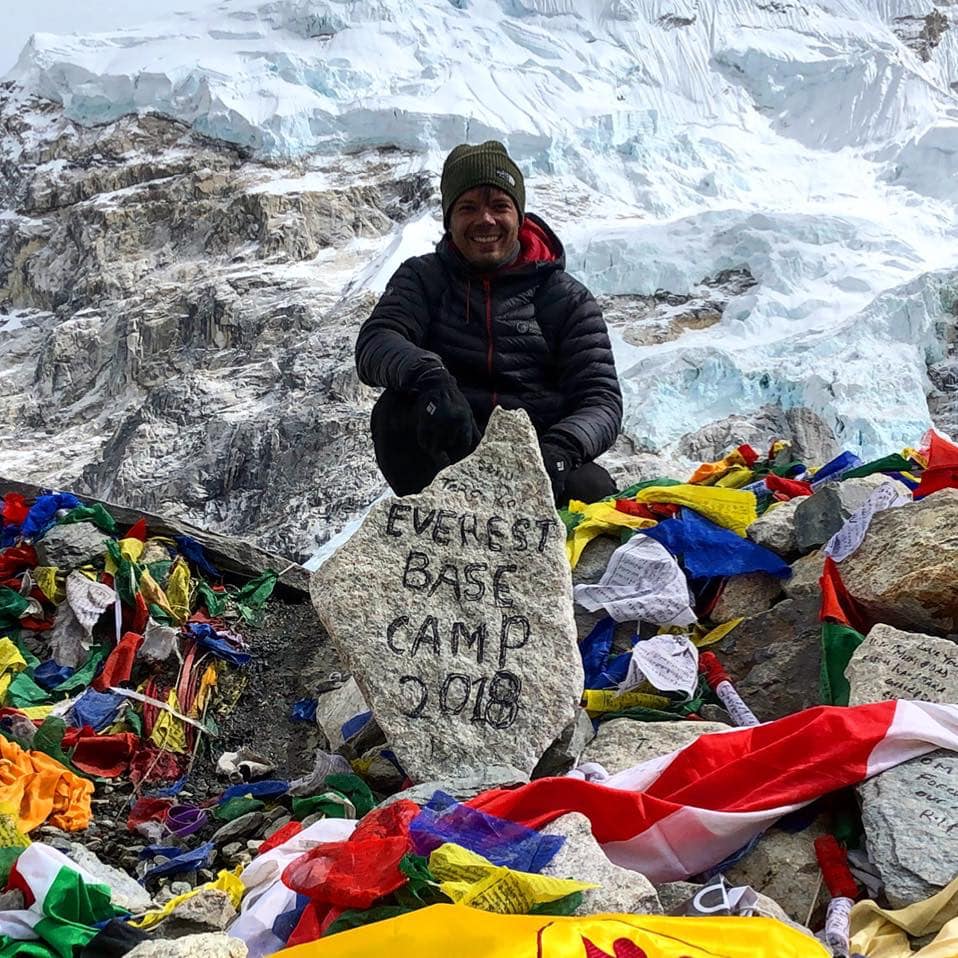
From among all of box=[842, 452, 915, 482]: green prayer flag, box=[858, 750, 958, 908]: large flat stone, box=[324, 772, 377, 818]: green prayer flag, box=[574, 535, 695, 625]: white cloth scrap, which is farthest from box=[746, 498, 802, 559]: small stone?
box=[324, 772, 377, 818]: green prayer flag

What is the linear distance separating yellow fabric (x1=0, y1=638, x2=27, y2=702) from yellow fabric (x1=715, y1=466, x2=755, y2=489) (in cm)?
265

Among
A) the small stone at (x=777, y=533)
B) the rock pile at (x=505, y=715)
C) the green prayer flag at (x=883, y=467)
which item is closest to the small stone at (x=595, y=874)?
the rock pile at (x=505, y=715)

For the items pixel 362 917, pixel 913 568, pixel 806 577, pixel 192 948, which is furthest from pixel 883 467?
pixel 192 948

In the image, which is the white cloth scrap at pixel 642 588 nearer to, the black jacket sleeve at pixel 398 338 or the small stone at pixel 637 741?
the small stone at pixel 637 741

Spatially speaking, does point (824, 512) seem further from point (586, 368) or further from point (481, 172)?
point (481, 172)

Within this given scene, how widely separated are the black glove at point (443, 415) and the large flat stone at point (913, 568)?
1098mm

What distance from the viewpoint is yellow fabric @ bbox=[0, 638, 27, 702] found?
9.68 ft

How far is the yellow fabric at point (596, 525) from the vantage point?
3.07 metres

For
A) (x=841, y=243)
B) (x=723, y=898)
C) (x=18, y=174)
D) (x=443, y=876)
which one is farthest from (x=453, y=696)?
(x=18, y=174)

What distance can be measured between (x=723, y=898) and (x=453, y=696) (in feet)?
2.69

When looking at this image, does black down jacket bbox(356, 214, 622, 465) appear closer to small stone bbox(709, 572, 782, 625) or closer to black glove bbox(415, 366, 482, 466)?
black glove bbox(415, 366, 482, 466)

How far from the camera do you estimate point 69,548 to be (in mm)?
3459

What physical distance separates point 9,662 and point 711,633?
2113mm

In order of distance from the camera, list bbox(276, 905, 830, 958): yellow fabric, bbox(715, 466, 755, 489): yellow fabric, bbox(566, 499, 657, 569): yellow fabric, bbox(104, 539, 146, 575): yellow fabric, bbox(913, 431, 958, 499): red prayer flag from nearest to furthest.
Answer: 1. bbox(276, 905, 830, 958): yellow fabric
2. bbox(913, 431, 958, 499): red prayer flag
3. bbox(566, 499, 657, 569): yellow fabric
4. bbox(104, 539, 146, 575): yellow fabric
5. bbox(715, 466, 755, 489): yellow fabric
